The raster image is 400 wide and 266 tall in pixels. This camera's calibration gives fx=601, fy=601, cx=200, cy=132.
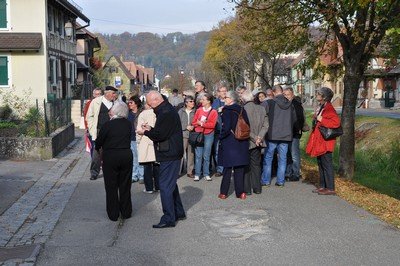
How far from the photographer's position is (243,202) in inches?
388

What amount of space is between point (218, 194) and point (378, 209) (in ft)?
9.30

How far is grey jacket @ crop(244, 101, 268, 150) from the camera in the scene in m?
10.6

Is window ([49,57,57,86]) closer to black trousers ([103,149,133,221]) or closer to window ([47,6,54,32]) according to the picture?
window ([47,6,54,32])

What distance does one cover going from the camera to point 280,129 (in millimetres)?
11391

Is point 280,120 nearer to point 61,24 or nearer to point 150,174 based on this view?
point 150,174

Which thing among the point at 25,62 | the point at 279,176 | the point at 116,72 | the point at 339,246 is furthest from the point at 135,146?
the point at 116,72

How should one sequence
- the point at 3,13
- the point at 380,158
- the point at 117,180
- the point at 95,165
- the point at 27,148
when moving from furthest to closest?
the point at 3,13 → the point at 380,158 → the point at 27,148 → the point at 95,165 → the point at 117,180

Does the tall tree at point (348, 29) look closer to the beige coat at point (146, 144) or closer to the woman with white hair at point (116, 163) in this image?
the beige coat at point (146, 144)

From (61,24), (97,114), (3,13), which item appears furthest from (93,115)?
(61,24)

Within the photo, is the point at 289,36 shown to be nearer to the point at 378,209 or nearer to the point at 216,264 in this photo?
the point at 378,209

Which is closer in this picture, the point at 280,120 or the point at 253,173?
the point at 253,173

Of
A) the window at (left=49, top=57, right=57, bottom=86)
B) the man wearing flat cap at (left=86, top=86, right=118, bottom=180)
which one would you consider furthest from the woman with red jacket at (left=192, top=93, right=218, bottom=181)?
the window at (left=49, top=57, right=57, bottom=86)

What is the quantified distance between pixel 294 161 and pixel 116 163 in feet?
16.0

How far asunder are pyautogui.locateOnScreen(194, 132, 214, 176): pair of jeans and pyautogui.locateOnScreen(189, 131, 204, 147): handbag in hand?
0.08m
